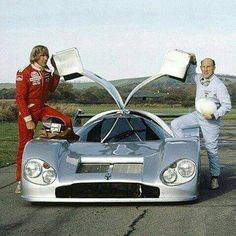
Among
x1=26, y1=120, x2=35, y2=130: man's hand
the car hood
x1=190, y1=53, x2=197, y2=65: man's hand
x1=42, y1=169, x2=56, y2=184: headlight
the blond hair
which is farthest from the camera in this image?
x1=190, y1=53, x2=197, y2=65: man's hand

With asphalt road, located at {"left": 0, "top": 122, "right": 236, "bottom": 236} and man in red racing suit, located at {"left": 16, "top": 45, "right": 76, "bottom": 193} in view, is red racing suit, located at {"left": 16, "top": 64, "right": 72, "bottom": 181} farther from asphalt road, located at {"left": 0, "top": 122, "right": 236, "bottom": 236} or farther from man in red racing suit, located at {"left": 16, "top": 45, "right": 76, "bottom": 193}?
asphalt road, located at {"left": 0, "top": 122, "right": 236, "bottom": 236}

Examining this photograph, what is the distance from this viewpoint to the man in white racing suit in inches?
325

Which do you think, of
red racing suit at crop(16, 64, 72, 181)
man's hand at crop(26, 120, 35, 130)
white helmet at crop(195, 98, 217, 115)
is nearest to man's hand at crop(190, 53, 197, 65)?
white helmet at crop(195, 98, 217, 115)

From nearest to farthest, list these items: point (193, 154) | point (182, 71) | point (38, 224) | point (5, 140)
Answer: point (38, 224), point (193, 154), point (182, 71), point (5, 140)

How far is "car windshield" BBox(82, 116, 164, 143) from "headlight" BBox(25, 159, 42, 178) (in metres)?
1.31

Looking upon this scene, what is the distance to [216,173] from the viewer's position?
8297 millimetres

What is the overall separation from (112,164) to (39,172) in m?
0.82

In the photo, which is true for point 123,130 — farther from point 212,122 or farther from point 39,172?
point 39,172

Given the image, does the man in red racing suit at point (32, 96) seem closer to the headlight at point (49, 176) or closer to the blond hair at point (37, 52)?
the blond hair at point (37, 52)

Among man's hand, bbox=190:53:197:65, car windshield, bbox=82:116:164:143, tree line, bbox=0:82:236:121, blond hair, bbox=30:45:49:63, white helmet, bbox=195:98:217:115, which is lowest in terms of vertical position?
tree line, bbox=0:82:236:121

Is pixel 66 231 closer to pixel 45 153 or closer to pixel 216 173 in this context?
pixel 45 153

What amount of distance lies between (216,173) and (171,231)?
9.89ft

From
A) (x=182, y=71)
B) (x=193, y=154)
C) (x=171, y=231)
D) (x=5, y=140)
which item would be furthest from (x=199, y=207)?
(x=5, y=140)

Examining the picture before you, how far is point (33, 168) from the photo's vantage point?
269 inches
